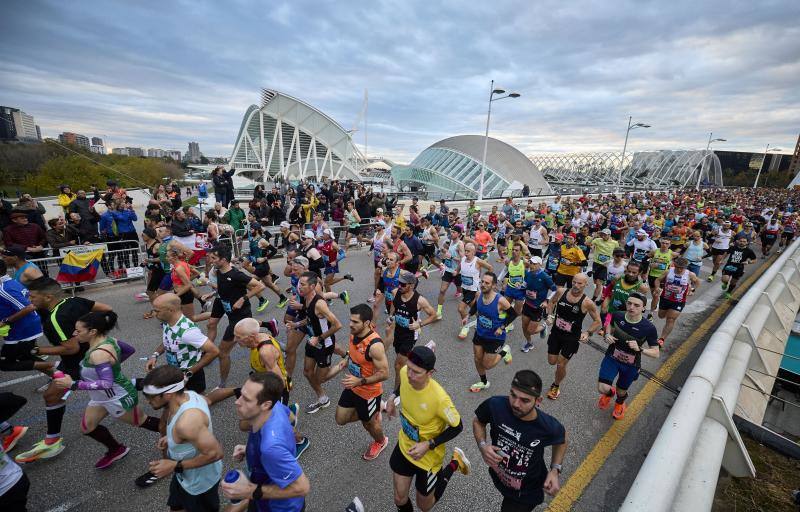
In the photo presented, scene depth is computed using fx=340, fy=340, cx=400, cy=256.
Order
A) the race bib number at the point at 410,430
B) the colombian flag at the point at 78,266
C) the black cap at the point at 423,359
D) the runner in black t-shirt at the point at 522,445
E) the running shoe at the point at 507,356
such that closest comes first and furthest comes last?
the runner in black t-shirt at the point at 522,445 < the black cap at the point at 423,359 < the race bib number at the point at 410,430 < the running shoe at the point at 507,356 < the colombian flag at the point at 78,266

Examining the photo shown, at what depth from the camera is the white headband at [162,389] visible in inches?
94.3

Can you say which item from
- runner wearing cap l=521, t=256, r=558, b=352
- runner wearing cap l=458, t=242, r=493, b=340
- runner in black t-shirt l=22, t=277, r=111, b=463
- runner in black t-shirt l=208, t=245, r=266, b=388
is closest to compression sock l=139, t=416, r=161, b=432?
runner in black t-shirt l=22, t=277, r=111, b=463

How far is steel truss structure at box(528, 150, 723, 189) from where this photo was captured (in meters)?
91.0

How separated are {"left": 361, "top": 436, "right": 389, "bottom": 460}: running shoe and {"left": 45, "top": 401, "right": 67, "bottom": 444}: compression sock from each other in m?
3.42

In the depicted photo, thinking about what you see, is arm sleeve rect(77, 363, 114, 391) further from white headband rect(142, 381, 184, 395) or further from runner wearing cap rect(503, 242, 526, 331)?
runner wearing cap rect(503, 242, 526, 331)

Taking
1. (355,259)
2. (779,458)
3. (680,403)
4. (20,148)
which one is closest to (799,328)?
(779,458)

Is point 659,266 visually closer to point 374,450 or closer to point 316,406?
point 374,450

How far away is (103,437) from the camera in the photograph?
359cm

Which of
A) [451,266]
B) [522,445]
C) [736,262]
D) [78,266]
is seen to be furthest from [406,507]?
[736,262]

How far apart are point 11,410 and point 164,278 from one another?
436 cm

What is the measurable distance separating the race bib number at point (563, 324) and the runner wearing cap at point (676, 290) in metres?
3.15

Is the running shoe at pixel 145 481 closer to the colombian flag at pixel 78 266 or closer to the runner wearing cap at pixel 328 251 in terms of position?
the runner wearing cap at pixel 328 251

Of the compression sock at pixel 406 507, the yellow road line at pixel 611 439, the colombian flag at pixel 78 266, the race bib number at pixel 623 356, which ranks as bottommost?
the yellow road line at pixel 611 439

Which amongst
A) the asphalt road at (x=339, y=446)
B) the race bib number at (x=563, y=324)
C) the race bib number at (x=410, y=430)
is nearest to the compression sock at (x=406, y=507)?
the asphalt road at (x=339, y=446)
